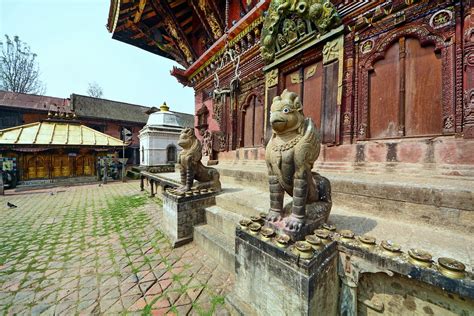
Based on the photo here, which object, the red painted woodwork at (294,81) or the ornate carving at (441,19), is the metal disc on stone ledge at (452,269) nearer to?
the ornate carving at (441,19)

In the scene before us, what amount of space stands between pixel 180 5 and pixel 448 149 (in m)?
11.5

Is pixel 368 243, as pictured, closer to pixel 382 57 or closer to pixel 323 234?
pixel 323 234

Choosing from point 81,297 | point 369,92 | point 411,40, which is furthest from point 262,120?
point 81,297

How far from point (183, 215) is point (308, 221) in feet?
8.43

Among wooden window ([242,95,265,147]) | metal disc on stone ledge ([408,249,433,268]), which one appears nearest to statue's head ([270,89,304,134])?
metal disc on stone ledge ([408,249,433,268])

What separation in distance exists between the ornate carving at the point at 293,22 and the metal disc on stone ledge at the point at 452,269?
16.3 feet

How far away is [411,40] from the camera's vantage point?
11.6ft

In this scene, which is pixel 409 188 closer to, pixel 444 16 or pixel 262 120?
pixel 444 16

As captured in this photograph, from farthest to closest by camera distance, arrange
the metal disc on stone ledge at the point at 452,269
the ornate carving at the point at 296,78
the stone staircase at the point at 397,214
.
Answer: the ornate carving at the point at 296,78 → the stone staircase at the point at 397,214 → the metal disc on stone ledge at the point at 452,269

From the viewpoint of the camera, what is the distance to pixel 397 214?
2.64m

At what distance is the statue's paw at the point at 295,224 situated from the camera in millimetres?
1968

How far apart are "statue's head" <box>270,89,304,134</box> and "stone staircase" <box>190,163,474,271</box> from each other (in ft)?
5.07

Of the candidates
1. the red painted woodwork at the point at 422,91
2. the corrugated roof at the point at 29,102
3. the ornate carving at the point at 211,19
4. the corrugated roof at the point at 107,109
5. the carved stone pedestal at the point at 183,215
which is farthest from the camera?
the corrugated roof at the point at 107,109

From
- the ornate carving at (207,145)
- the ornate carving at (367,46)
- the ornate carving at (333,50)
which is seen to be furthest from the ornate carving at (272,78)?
the ornate carving at (207,145)
